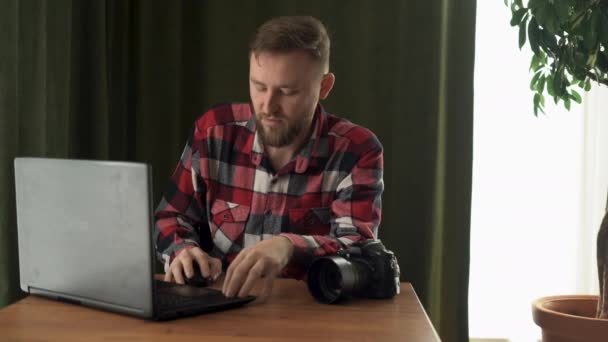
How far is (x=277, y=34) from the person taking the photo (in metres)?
1.76

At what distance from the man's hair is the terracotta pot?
3.30ft

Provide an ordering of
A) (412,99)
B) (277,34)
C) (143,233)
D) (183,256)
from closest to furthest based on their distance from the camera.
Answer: (143,233) < (183,256) < (277,34) < (412,99)

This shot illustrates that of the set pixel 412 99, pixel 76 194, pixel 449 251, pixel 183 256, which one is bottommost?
pixel 449 251

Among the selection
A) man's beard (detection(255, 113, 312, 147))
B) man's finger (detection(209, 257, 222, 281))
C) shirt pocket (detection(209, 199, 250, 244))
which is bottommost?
man's finger (detection(209, 257, 222, 281))

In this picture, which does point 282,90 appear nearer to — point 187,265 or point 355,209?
point 355,209

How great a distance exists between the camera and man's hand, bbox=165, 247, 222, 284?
1.47m

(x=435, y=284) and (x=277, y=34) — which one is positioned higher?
(x=277, y=34)

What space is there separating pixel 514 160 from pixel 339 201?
1519 millimetres

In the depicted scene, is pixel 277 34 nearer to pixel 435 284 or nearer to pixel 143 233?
pixel 143 233

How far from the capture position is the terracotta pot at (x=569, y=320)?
207 cm

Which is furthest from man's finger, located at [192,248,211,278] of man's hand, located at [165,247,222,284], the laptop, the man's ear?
the man's ear

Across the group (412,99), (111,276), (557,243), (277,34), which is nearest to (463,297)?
(557,243)

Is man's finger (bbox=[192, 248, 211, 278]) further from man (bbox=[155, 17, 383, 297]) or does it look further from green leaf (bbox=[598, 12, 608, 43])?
green leaf (bbox=[598, 12, 608, 43])

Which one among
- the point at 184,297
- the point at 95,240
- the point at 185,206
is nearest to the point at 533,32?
the point at 185,206
